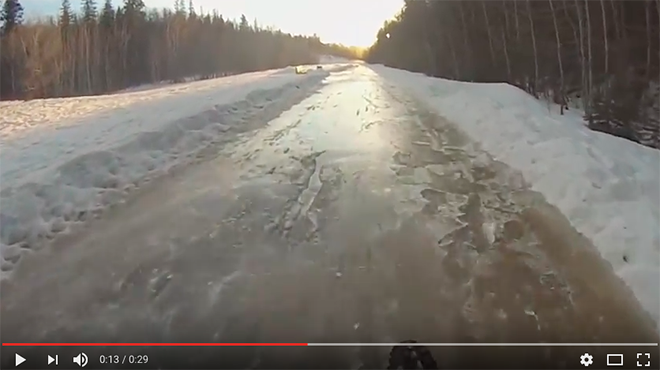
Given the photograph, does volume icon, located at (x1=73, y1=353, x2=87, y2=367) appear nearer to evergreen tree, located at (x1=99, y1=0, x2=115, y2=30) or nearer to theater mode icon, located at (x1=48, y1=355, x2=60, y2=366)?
theater mode icon, located at (x1=48, y1=355, x2=60, y2=366)

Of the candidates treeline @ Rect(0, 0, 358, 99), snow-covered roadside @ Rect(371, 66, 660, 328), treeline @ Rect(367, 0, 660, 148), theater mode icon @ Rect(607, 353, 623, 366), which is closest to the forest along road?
theater mode icon @ Rect(607, 353, 623, 366)

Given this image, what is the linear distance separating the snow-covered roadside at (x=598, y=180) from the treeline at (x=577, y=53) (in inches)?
61.3

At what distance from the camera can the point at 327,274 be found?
4.60 meters

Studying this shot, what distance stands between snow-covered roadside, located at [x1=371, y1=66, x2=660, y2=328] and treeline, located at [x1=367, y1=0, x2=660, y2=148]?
5.11ft

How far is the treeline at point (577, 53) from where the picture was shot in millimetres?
11719

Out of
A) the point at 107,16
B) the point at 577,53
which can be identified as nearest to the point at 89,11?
the point at 107,16

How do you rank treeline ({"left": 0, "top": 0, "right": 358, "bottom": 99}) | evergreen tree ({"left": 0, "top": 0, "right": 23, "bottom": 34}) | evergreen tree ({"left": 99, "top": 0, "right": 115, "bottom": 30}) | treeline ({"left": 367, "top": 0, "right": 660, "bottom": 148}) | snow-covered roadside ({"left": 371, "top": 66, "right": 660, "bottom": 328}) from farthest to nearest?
1. evergreen tree ({"left": 99, "top": 0, "right": 115, "bottom": 30})
2. evergreen tree ({"left": 0, "top": 0, "right": 23, "bottom": 34})
3. treeline ({"left": 0, "top": 0, "right": 358, "bottom": 99})
4. treeline ({"left": 367, "top": 0, "right": 660, "bottom": 148})
5. snow-covered roadside ({"left": 371, "top": 66, "right": 660, "bottom": 328})

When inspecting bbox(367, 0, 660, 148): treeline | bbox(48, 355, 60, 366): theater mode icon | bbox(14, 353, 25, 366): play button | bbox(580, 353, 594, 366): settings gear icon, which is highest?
bbox(367, 0, 660, 148): treeline

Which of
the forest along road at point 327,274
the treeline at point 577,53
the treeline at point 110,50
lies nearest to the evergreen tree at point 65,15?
the treeline at point 110,50

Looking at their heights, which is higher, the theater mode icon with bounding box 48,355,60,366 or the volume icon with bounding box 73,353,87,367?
the theater mode icon with bounding box 48,355,60,366

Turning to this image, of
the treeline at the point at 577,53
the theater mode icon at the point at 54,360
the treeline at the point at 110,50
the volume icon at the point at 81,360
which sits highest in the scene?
the treeline at the point at 110,50

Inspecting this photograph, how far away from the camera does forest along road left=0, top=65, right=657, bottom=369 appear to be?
364 cm

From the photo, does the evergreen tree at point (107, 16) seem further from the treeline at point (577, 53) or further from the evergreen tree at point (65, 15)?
the treeline at point (577, 53)

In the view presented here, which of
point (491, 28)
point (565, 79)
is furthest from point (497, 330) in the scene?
point (491, 28)
